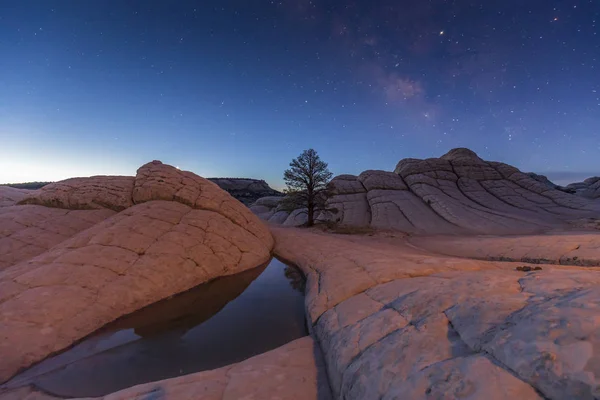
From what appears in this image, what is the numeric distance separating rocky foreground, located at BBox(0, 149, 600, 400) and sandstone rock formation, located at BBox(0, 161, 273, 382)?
0.13 ft

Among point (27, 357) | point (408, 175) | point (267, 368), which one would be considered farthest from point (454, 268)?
point (408, 175)

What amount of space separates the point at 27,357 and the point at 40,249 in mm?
6223

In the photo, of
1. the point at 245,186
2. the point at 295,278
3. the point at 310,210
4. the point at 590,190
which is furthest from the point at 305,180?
the point at 245,186

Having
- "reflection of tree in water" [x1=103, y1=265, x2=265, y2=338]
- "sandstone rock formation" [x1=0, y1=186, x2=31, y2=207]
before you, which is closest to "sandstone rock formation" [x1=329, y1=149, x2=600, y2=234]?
"reflection of tree in water" [x1=103, y1=265, x2=265, y2=338]

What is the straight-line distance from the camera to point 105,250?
712 cm

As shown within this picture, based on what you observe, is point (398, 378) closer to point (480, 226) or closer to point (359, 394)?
point (359, 394)

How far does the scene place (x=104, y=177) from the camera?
41.7ft

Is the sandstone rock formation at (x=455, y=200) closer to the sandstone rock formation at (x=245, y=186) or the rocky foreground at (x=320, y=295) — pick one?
the rocky foreground at (x=320, y=295)

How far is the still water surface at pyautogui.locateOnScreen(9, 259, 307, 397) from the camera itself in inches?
153

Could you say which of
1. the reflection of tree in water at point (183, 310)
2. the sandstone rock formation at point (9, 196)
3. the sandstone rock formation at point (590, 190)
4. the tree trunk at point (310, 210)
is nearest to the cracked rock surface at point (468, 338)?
the reflection of tree in water at point (183, 310)

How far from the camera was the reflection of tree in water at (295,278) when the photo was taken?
7.91 metres

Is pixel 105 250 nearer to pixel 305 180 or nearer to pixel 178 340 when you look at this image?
pixel 178 340

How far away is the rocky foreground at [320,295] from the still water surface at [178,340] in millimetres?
347

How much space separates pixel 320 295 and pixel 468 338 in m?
3.88
